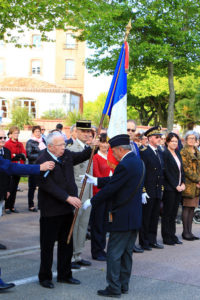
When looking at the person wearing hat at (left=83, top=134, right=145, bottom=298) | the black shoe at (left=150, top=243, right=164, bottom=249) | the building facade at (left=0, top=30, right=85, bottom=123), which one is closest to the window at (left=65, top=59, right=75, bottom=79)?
the building facade at (left=0, top=30, right=85, bottom=123)

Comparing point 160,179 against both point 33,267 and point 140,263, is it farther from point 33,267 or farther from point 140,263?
point 33,267

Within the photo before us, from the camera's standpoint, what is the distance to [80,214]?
24.6 feet

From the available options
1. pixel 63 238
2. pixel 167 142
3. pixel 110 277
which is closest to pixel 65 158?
pixel 63 238

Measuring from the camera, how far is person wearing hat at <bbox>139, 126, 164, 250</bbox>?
898 centimetres

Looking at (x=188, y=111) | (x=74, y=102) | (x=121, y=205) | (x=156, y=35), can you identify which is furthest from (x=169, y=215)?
(x=188, y=111)

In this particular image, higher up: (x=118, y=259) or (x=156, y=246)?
(x=118, y=259)

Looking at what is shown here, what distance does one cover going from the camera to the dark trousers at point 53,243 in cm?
634

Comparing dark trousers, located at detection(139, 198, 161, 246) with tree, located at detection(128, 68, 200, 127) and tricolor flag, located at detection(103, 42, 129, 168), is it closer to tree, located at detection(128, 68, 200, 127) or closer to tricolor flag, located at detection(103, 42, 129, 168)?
tricolor flag, located at detection(103, 42, 129, 168)

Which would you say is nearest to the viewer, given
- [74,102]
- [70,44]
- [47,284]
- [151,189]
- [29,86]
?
[47,284]

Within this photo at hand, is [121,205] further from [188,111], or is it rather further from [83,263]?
[188,111]

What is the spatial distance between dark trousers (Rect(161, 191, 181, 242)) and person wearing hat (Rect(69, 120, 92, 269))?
7.57ft

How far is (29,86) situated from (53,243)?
154 feet

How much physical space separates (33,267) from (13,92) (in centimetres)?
4563

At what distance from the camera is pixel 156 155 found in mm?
9188
